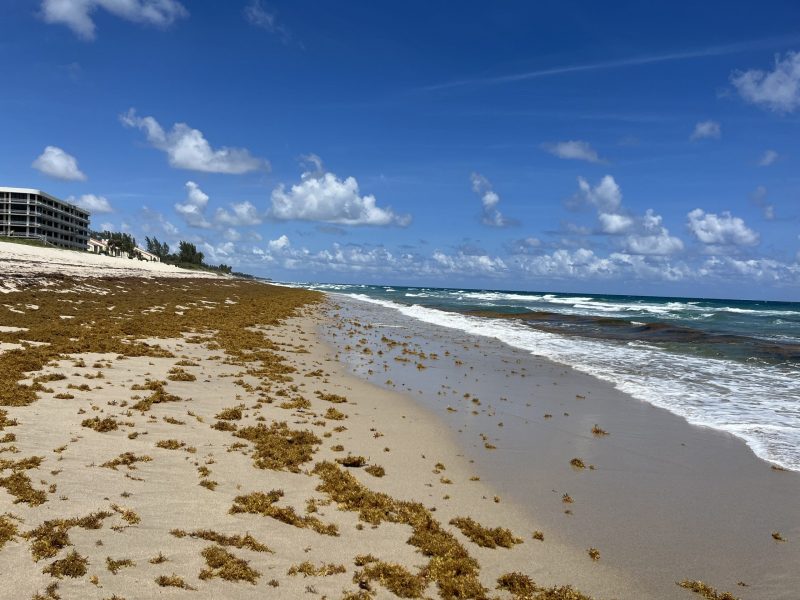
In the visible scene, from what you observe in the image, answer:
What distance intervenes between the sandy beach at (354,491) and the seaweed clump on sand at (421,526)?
24 millimetres

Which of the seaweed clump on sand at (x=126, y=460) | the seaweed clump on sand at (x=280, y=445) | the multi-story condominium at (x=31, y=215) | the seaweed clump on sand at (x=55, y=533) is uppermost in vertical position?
the multi-story condominium at (x=31, y=215)

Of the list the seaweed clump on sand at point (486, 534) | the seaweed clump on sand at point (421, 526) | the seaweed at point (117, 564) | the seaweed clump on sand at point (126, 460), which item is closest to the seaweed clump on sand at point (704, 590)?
the seaweed clump on sand at point (486, 534)

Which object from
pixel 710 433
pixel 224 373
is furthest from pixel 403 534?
pixel 224 373

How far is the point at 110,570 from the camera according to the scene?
14.4 feet

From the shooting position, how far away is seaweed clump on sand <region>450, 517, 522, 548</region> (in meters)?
5.62

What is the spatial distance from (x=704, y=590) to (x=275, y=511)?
4415mm

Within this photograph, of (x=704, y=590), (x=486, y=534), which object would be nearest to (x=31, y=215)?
(x=486, y=534)

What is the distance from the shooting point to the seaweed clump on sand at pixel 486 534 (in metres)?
5.62

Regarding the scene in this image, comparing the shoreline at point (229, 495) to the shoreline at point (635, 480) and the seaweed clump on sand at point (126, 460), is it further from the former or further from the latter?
the shoreline at point (635, 480)

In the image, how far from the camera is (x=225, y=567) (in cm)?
462

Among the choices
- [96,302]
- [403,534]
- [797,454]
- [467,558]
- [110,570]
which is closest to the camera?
[110,570]

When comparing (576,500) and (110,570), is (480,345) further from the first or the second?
(110,570)

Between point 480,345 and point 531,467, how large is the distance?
15.6 metres

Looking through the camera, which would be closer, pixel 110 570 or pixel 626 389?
pixel 110 570
